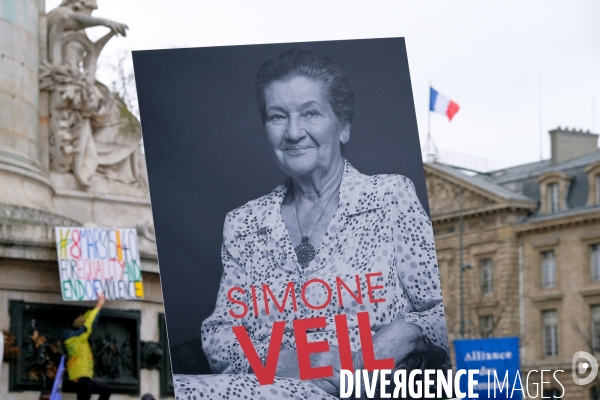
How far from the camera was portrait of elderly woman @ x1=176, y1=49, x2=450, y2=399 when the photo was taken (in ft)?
17.3

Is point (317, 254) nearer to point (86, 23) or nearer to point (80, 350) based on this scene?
point (80, 350)

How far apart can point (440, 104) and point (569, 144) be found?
65.7 feet

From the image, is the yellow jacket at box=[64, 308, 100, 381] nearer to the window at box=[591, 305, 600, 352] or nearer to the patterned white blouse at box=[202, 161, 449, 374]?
the patterned white blouse at box=[202, 161, 449, 374]

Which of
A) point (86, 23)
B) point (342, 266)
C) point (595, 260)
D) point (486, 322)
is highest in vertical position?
point (595, 260)

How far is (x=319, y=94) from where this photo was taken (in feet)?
18.6

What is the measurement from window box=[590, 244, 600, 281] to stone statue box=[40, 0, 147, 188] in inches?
2006

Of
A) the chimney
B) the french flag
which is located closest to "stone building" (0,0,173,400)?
the french flag

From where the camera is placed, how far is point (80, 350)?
44.3ft

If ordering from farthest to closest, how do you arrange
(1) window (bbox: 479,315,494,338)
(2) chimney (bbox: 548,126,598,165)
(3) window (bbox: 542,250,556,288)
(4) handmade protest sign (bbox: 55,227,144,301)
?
(2) chimney (bbox: 548,126,598,165) → (1) window (bbox: 479,315,494,338) → (3) window (bbox: 542,250,556,288) → (4) handmade protest sign (bbox: 55,227,144,301)

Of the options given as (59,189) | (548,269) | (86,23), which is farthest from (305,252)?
(548,269)

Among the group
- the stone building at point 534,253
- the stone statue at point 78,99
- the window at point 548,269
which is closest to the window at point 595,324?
the stone building at point 534,253

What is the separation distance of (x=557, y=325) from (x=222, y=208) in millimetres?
63327

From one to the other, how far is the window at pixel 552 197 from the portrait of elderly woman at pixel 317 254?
64.1 meters

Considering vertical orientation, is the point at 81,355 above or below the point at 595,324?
below
